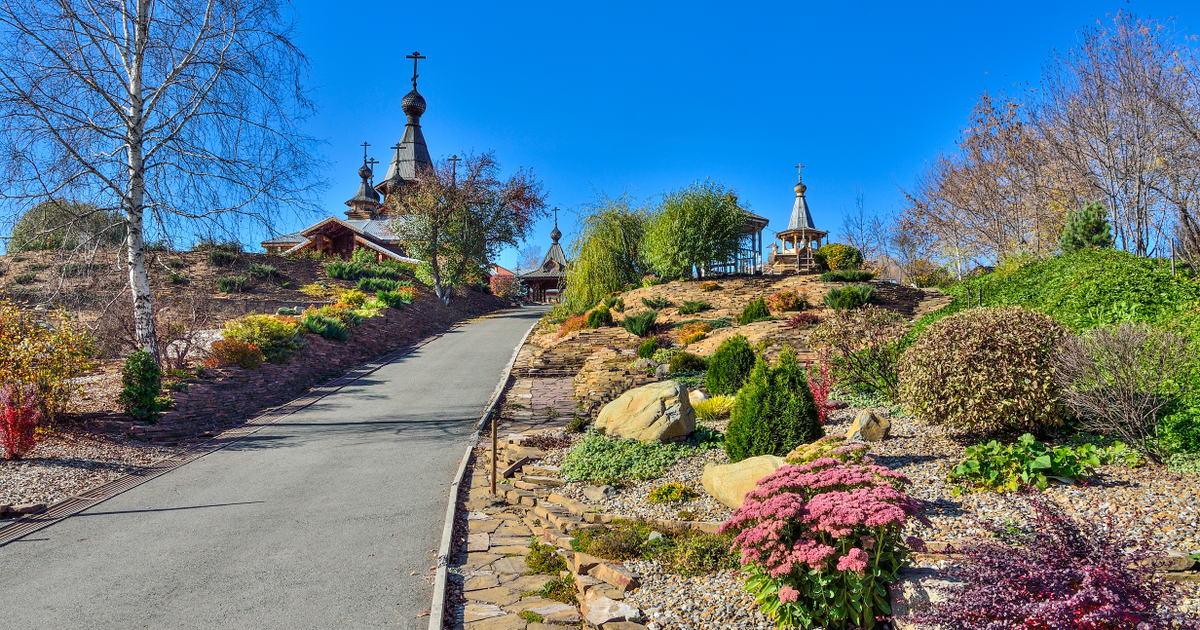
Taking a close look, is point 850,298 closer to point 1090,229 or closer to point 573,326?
point 1090,229

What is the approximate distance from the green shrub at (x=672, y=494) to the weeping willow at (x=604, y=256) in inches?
758

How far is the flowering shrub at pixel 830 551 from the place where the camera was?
3.72 meters

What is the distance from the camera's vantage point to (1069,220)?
16.0m

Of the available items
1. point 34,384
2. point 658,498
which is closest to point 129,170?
point 34,384

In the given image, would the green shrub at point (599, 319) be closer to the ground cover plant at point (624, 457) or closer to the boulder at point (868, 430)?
the ground cover plant at point (624, 457)

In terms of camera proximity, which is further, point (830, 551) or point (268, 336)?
point (268, 336)

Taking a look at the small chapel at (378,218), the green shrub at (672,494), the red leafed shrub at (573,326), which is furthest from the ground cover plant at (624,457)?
the small chapel at (378,218)

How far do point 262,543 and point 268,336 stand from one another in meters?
10.9

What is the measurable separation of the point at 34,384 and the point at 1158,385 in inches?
538

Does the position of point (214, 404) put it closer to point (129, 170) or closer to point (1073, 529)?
point (129, 170)

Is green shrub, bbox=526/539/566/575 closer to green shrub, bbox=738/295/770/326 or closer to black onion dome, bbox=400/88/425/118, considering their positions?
green shrub, bbox=738/295/770/326

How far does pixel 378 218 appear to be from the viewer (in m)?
49.3

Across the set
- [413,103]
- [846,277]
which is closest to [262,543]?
[846,277]

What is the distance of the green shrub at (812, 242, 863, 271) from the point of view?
87.7ft
